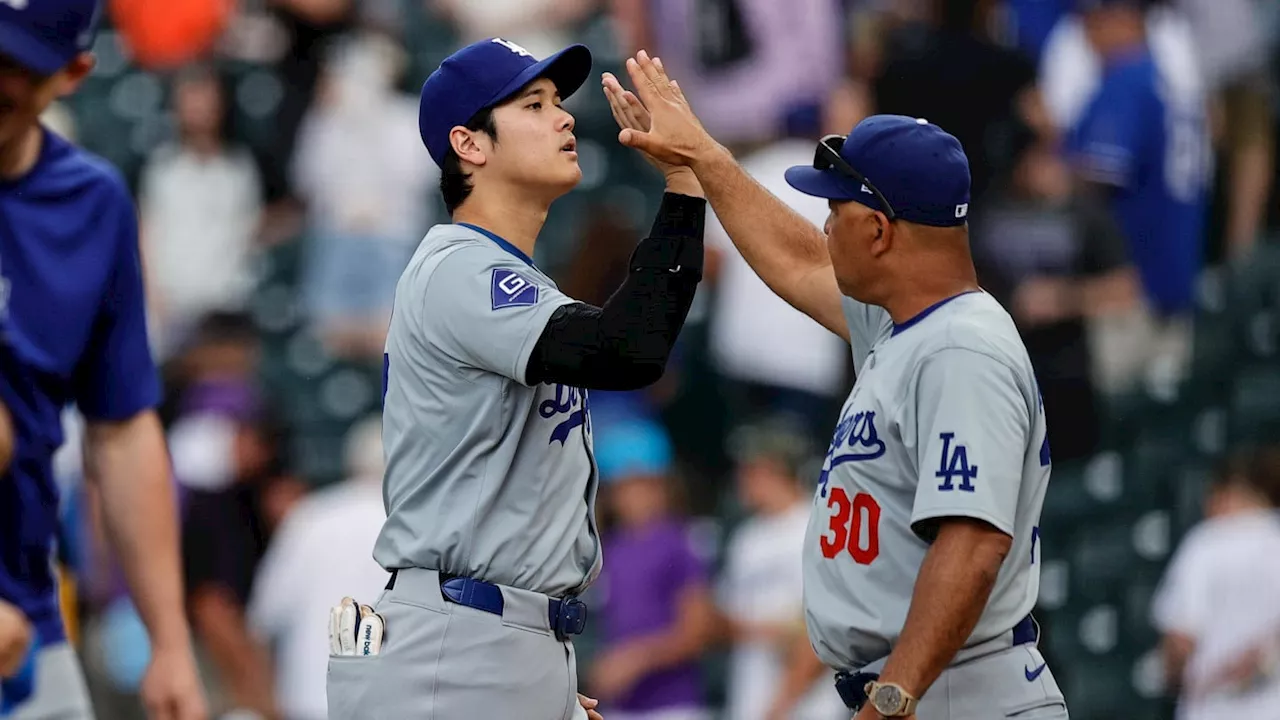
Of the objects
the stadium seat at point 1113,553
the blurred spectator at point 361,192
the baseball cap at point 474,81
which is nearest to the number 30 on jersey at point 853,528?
the baseball cap at point 474,81

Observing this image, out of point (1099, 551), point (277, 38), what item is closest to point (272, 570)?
point (277, 38)

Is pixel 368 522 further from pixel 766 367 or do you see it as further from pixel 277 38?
pixel 277 38

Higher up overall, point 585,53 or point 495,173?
point 585,53

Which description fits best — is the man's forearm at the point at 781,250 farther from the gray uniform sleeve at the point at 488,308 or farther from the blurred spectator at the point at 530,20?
the blurred spectator at the point at 530,20

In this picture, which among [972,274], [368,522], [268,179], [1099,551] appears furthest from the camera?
[268,179]

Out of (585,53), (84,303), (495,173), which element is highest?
(585,53)

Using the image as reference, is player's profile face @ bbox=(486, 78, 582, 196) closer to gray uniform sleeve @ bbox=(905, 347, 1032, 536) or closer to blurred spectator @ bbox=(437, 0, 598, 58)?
gray uniform sleeve @ bbox=(905, 347, 1032, 536)

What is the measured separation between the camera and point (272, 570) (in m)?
8.13

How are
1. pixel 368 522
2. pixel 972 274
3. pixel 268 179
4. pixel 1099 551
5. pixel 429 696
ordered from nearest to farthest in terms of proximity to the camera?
pixel 429 696 < pixel 972 274 < pixel 368 522 < pixel 1099 551 < pixel 268 179

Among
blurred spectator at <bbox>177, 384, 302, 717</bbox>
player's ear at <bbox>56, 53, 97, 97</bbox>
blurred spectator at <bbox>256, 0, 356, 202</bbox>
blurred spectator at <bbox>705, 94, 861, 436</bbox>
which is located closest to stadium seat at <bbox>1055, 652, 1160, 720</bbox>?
A: blurred spectator at <bbox>705, 94, 861, 436</bbox>

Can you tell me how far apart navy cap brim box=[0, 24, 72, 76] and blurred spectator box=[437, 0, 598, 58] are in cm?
614

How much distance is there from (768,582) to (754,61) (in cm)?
243

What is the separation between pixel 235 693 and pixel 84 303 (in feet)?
17.7

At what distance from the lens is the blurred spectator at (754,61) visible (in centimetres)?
825
